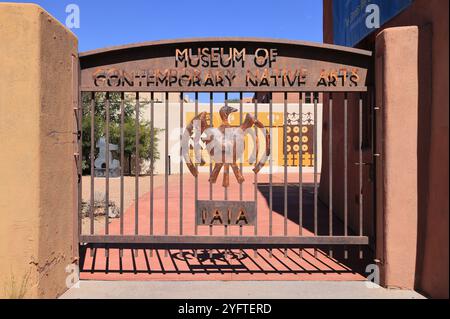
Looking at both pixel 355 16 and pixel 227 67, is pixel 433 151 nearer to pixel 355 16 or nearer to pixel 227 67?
pixel 227 67

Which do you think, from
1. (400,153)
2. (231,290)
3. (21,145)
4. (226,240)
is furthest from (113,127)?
(400,153)

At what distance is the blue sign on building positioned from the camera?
240 inches

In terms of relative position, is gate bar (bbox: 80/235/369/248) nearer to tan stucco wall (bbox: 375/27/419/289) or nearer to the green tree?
tan stucco wall (bbox: 375/27/419/289)

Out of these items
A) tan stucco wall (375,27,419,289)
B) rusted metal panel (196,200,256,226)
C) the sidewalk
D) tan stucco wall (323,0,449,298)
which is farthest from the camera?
rusted metal panel (196,200,256,226)

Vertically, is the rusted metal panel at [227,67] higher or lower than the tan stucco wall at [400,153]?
higher

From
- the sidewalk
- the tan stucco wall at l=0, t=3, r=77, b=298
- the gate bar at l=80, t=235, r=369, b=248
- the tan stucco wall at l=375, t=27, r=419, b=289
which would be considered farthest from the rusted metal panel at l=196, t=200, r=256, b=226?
the tan stucco wall at l=0, t=3, r=77, b=298

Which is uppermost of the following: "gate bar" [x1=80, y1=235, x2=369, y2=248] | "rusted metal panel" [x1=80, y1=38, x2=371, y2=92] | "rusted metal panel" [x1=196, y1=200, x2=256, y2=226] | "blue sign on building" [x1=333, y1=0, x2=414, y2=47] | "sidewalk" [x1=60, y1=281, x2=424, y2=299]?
"blue sign on building" [x1=333, y1=0, x2=414, y2=47]

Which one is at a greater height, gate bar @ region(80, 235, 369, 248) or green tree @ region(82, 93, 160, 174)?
green tree @ region(82, 93, 160, 174)

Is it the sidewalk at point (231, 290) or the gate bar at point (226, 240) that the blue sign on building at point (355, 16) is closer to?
the gate bar at point (226, 240)

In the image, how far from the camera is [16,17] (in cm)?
439

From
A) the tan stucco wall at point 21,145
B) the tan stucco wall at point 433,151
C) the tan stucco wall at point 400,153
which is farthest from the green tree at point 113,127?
the tan stucco wall at point 433,151

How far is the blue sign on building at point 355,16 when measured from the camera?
6090 mm

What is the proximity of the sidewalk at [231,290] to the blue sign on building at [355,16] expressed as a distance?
356cm

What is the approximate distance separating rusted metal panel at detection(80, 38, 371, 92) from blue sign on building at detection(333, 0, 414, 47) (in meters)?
1.17
